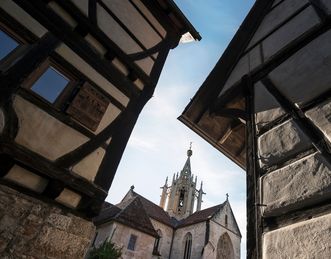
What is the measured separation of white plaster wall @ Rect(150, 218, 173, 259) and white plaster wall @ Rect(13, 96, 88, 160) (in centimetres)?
2111

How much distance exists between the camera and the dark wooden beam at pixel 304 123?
192 cm

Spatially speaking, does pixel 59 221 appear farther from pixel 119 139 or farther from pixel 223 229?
pixel 223 229

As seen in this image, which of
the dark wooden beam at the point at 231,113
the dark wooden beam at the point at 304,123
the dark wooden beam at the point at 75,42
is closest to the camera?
the dark wooden beam at the point at 304,123

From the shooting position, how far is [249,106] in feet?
9.98

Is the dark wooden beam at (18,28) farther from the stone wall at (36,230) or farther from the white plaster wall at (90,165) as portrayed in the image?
the stone wall at (36,230)

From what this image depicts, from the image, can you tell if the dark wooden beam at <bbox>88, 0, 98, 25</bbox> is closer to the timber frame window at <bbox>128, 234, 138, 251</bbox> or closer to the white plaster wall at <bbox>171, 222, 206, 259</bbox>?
the timber frame window at <bbox>128, 234, 138, 251</bbox>

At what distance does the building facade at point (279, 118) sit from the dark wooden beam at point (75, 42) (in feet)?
6.11

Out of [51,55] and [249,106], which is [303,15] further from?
[51,55]

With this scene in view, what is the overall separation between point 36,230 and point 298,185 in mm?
3200

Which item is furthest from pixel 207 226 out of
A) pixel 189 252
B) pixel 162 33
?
pixel 162 33

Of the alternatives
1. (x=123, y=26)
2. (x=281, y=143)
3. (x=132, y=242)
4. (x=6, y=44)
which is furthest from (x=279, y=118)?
(x=132, y=242)

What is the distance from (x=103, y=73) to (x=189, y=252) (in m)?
21.3

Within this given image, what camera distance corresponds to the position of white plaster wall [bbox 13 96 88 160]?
11.7 ft

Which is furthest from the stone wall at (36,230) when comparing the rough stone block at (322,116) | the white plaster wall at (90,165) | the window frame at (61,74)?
A: the rough stone block at (322,116)
